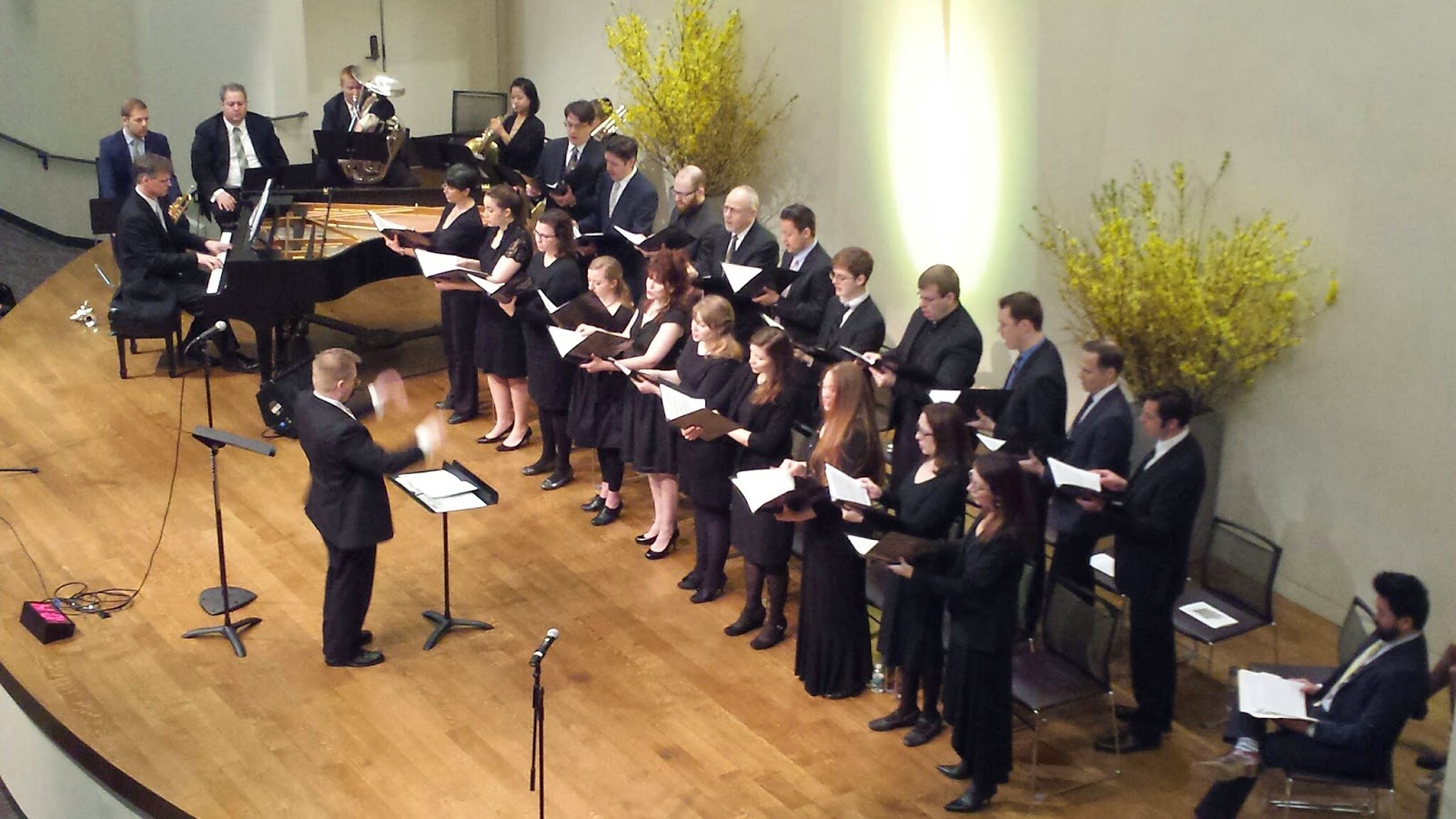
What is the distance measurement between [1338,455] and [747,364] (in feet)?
8.59

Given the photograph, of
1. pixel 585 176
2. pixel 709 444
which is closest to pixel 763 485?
pixel 709 444

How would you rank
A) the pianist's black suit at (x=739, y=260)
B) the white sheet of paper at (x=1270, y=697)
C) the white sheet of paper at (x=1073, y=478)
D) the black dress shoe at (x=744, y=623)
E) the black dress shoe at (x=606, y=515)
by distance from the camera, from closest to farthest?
the white sheet of paper at (x=1270, y=697) < the white sheet of paper at (x=1073, y=478) < the black dress shoe at (x=744, y=623) < the pianist's black suit at (x=739, y=260) < the black dress shoe at (x=606, y=515)

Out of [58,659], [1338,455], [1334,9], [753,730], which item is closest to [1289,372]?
[1338,455]

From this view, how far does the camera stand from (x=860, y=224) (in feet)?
30.1

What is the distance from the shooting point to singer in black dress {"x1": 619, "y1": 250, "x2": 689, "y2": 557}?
7098mm

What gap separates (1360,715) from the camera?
483 cm

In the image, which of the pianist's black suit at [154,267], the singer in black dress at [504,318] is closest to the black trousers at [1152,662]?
the singer in black dress at [504,318]

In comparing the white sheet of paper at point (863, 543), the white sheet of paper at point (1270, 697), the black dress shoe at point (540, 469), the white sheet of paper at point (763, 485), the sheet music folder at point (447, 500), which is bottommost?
the black dress shoe at point (540, 469)

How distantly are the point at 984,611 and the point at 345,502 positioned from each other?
257cm

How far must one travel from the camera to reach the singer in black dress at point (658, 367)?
23.3 ft

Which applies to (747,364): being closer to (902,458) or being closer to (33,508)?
(902,458)

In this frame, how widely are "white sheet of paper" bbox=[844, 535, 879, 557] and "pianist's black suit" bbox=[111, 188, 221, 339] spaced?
5218 millimetres

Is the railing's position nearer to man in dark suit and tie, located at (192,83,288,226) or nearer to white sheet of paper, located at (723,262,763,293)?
man in dark suit and tie, located at (192,83,288,226)

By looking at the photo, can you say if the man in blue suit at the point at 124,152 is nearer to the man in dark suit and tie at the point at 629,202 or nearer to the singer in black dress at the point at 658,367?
the man in dark suit and tie at the point at 629,202
